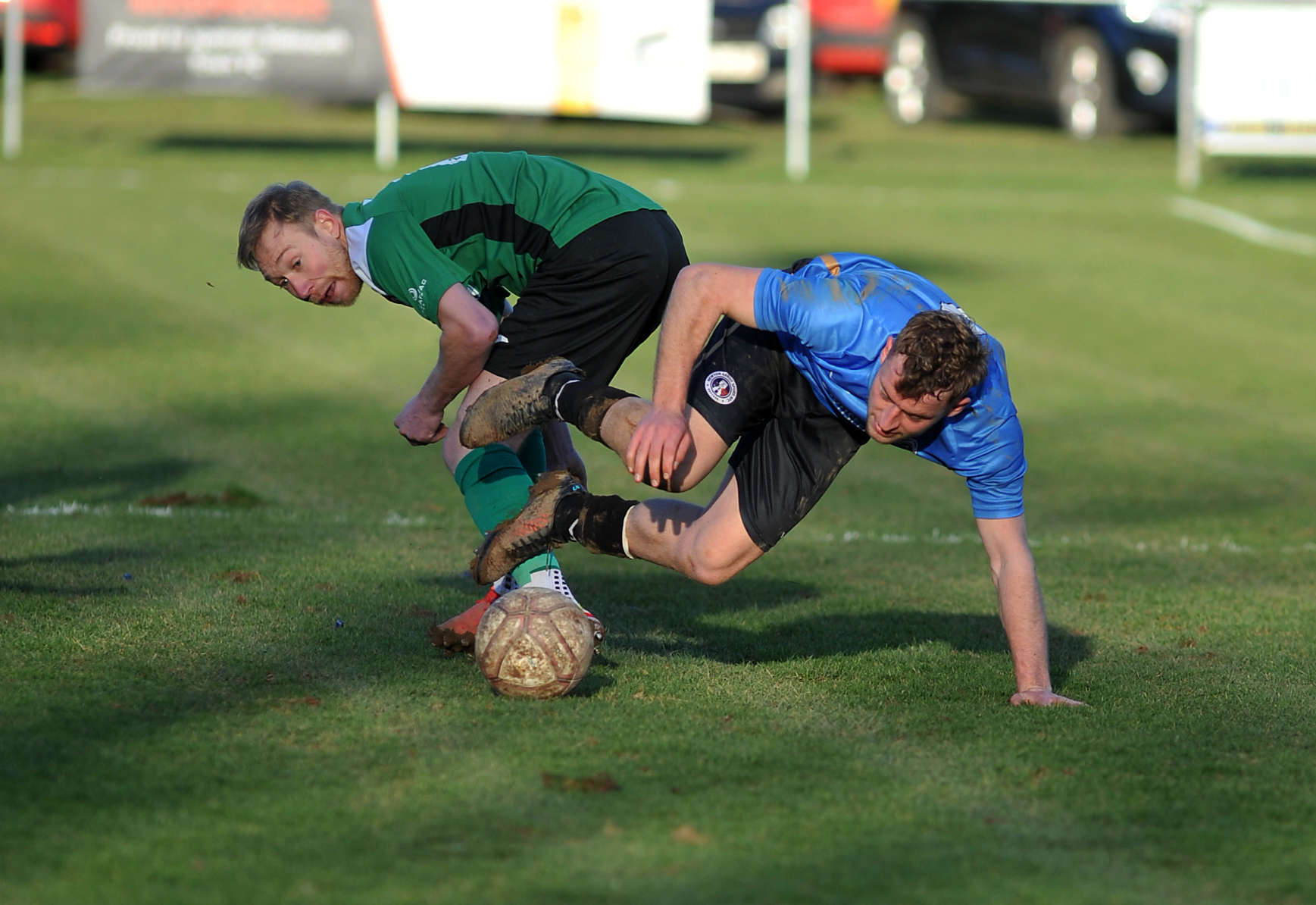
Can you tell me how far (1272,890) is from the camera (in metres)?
3.89

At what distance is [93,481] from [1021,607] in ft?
16.6

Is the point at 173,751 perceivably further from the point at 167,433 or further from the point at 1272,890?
the point at 167,433

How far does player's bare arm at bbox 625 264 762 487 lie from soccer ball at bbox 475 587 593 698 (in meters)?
0.51

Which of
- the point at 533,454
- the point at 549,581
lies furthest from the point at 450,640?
the point at 533,454

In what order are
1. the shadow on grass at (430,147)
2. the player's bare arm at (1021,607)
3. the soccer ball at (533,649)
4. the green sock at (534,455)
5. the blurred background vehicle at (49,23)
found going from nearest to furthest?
the soccer ball at (533,649), the player's bare arm at (1021,607), the green sock at (534,455), the shadow on grass at (430,147), the blurred background vehicle at (49,23)

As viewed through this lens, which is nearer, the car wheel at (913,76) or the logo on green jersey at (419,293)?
the logo on green jersey at (419,293)

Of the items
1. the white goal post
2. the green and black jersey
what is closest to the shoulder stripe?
the green and black jersey

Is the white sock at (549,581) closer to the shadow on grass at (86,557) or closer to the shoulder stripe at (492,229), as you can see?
the shoulder stripe at (492,229)

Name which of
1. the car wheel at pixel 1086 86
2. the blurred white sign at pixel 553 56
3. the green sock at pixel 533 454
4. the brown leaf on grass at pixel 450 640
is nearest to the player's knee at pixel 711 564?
the brown leaf on grass at pixel 450 640

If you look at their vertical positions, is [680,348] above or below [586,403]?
above

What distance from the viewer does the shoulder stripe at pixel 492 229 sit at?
18.1 feet

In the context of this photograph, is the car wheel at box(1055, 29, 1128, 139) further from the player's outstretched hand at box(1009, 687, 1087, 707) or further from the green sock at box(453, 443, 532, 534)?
the player's outstretched hand at box(1009, 687, 1087, 707)

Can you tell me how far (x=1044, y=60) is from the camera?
2120 cm

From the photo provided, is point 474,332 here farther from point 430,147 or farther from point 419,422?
point 430,147
